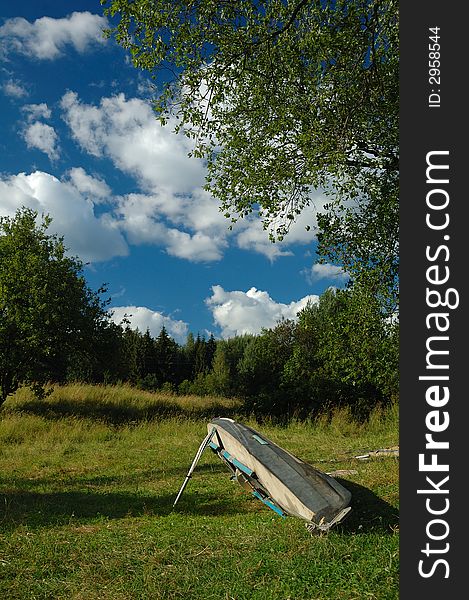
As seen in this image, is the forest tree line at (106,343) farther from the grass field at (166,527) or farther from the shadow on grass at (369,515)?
the shadow on grass at (369,515)

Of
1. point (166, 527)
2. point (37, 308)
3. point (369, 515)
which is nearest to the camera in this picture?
point (369, 515)

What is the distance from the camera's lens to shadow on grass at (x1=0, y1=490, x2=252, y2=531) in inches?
307

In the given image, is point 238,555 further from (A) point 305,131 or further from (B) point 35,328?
(B) point 35,328

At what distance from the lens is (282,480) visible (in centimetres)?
680

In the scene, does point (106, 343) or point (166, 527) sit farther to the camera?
point (106, 343)

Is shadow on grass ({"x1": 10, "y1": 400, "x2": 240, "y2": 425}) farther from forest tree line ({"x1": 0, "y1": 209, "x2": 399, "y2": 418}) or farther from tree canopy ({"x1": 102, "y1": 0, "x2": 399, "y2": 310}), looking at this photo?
tree canopy ({"x1": 102, "y1": 0, "x2": 399, "y2": 310})

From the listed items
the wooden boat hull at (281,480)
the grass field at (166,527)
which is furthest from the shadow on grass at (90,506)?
the wooden boat hull at (281,480)

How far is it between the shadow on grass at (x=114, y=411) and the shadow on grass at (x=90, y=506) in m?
9.25

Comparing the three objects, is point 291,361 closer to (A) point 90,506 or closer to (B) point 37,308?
(B) point 37,308

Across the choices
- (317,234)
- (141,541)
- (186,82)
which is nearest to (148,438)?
(317,234)

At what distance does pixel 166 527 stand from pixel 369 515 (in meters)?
2.77

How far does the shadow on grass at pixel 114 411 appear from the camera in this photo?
1945 centimetres

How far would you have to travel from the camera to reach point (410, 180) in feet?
11.2

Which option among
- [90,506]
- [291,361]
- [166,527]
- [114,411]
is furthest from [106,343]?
[166,527]
